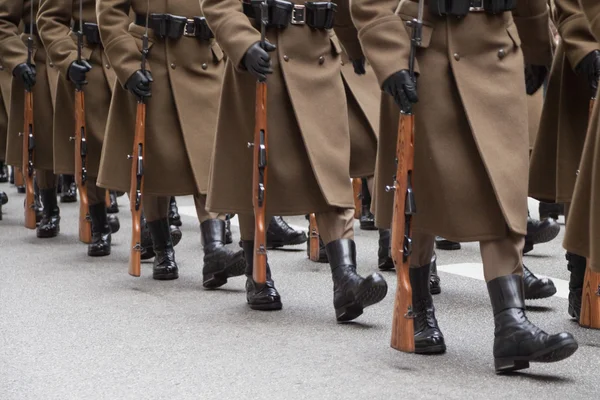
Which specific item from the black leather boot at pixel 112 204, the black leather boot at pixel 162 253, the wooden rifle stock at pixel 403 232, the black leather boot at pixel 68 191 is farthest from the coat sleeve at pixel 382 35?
the black leather boot at pixel 68 191

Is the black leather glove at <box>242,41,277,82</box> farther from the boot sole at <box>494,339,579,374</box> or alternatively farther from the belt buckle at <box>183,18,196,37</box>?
the boot sole at <box>494,339,579,374</box>

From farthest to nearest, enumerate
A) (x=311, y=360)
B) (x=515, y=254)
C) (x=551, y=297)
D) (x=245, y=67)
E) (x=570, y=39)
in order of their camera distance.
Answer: (x=551, y=297), (x=245, y=67), (x=570, y=39), (x=311, y=360), (x=515, y=254)

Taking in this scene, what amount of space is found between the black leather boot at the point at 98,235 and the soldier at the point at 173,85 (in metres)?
1.07

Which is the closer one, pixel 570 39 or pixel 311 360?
pixel 311 360

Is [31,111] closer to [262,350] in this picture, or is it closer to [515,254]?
[262,350]

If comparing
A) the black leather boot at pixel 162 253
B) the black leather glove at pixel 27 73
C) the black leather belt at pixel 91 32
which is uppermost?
the black leather belt at pixel 91 32

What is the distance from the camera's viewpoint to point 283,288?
5.85m

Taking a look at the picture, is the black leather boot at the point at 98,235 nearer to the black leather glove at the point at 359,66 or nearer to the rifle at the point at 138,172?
the rifle at the point at 138,172

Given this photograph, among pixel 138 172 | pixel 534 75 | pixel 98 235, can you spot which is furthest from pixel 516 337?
pixel 98 235

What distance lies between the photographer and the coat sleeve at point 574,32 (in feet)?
14.8

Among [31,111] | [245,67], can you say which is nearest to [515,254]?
[245,67]

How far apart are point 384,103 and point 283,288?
173 centimetres

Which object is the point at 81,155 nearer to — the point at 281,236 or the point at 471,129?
the point at 281,236

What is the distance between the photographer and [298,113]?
4.95 m
